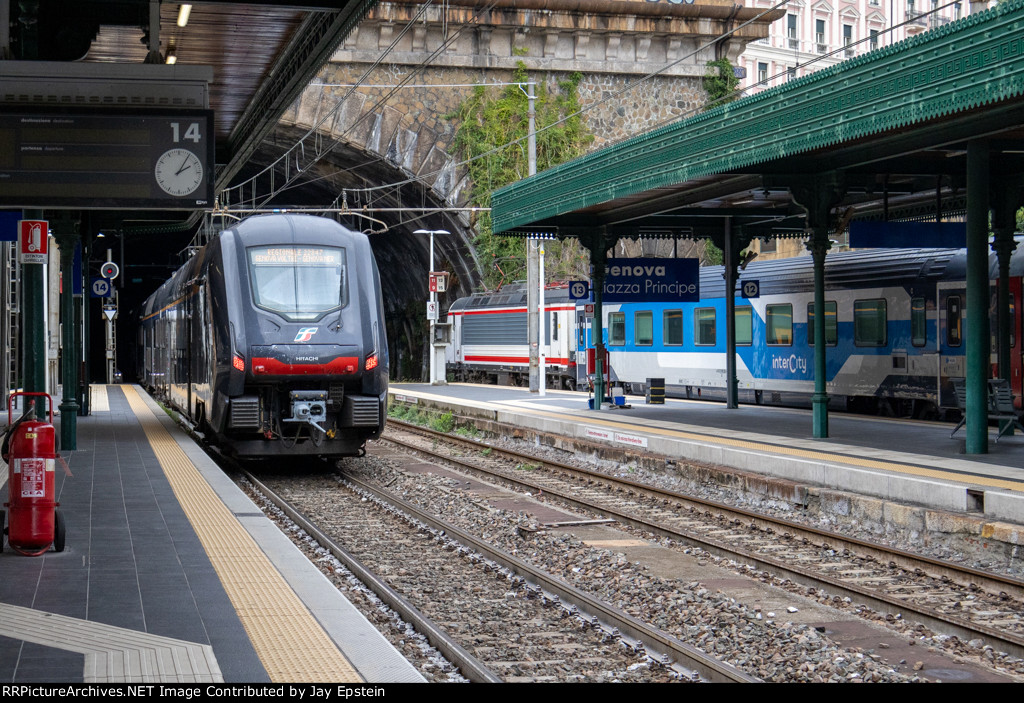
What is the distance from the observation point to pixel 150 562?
8477 millimetres

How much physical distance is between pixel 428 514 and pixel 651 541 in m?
2.49

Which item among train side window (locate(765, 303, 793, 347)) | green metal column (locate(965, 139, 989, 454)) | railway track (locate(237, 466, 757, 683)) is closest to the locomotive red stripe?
railway track (locate(237, 466, 757, 683))

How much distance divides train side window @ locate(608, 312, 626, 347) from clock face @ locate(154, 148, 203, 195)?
74.5 ft

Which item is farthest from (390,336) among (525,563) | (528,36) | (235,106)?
(525,563)

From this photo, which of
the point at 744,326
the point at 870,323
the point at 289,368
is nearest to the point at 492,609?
the point at 289,368

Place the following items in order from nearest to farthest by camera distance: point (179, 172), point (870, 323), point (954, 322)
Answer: point (179, 172), point (954, 322), point (870, 323)

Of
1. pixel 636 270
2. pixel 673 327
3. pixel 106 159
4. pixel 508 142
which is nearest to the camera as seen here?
pixel 106 159

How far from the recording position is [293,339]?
14523mm

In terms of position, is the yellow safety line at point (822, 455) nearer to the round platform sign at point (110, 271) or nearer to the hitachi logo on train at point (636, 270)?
the hitachi logo on train at point (636, 270)

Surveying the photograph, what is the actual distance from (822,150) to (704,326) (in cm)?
1171

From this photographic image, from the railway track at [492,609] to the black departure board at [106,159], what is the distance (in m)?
3.48

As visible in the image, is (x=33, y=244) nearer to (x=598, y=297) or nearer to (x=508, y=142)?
(x=598, y=297)

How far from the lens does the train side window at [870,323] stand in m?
21.3

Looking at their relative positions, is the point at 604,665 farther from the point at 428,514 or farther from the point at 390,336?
the point at 390,336
